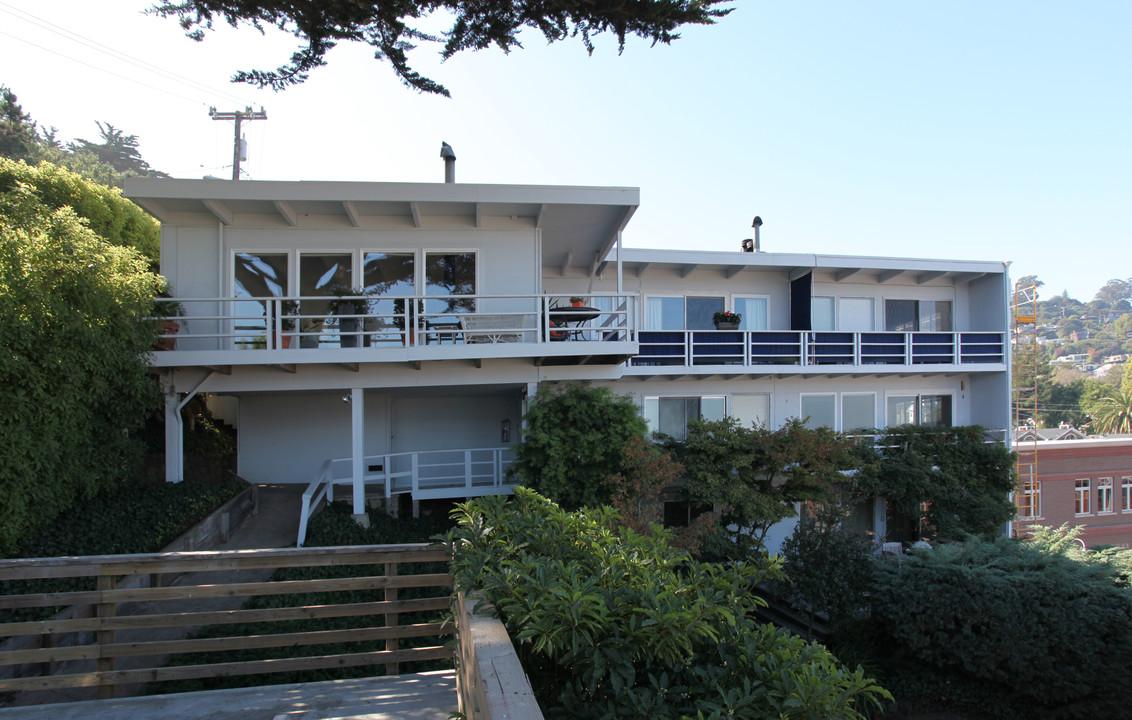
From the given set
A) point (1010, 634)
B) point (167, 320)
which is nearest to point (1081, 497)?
point (1010, 634)

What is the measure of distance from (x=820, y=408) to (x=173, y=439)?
1472 centimetres

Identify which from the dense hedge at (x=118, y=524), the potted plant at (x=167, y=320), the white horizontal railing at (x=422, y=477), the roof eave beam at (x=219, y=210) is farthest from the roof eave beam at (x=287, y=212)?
the dense hedge at (x=118, y=524)

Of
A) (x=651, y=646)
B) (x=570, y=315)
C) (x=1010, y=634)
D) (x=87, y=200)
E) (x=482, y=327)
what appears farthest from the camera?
(x=87, y=200)

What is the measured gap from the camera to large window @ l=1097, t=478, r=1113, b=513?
24562mm

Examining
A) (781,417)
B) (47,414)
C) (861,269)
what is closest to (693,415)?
(781,417)

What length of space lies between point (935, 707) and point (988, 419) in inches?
380

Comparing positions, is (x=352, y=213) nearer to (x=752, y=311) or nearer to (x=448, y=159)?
(x=448, y=159)

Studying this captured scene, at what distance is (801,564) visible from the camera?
1114cm

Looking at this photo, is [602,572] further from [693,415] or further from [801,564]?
[693,415]

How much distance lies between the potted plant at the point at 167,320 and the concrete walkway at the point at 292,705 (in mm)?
7481

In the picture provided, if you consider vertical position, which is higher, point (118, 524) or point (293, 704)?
point (293, 704)

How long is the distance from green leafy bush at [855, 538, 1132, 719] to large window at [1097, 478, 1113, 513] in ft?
61.1

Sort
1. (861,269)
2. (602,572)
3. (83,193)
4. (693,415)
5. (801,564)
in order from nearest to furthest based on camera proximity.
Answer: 1. (602,572)
2. (801,564)
3. (83,193)
4. (693,415)
5. (861,269)

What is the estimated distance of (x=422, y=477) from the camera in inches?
526
